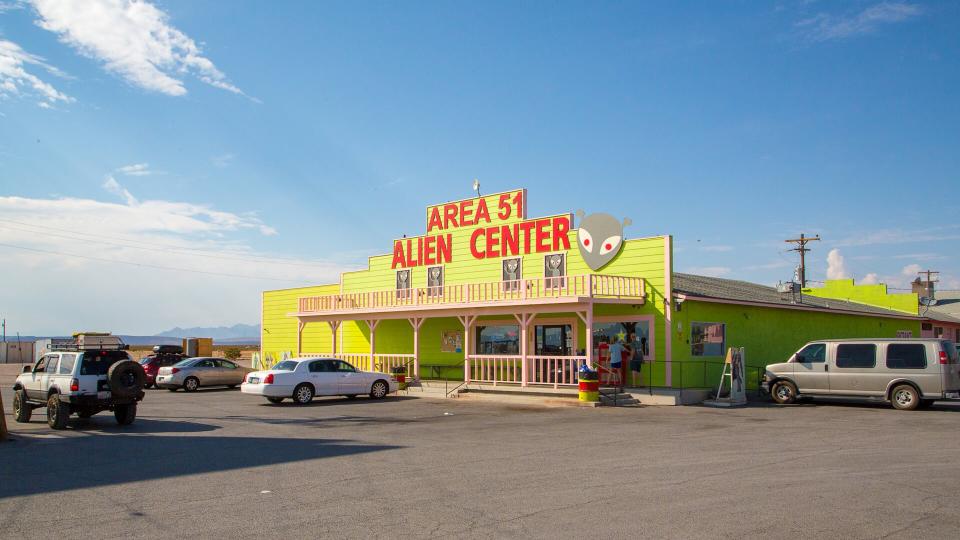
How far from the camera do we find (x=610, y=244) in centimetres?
2466

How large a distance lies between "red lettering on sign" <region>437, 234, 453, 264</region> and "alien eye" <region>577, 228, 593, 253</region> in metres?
5.77

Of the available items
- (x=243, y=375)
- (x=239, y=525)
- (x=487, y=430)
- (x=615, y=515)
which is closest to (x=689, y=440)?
(x=487, y=430)

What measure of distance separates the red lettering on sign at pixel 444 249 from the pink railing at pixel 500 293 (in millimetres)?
1221

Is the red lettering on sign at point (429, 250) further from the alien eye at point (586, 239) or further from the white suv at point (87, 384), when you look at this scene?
the white suv at point (87, 384)

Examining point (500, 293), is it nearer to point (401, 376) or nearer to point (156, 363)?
point (401, 376)

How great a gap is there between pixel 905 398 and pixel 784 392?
A: 2.96 meters

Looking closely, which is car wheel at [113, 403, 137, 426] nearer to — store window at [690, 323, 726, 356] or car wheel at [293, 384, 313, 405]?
car wheel at [293, 384, 313, 405]

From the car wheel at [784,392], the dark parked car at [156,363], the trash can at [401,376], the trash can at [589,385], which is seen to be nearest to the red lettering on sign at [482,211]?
the trash can at [401,376]

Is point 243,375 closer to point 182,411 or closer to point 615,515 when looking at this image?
point 182,411

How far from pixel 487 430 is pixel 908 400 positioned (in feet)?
36.5

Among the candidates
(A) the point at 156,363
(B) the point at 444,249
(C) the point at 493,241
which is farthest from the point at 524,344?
(A) the point at 156,363

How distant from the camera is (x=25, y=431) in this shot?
1491cm

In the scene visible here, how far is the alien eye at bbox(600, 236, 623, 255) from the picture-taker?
2440cm

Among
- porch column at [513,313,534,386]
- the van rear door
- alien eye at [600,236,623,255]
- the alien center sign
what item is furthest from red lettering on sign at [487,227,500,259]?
the van rear door
